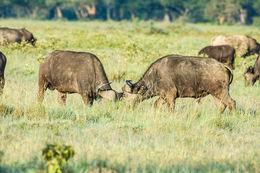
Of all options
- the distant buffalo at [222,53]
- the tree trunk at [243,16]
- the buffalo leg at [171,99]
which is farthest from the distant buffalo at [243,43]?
the tree trunk at [243,16]

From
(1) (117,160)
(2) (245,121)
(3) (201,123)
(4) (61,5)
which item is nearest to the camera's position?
(1) (117,160)

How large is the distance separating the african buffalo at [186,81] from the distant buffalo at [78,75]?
52cm

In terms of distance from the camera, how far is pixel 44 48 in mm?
22109

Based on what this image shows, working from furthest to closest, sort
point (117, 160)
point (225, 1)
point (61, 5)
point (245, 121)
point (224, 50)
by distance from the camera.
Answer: point (61, 5) → point (225, 1) → point (224, 50) → point (245, 121) → point (117, 160)

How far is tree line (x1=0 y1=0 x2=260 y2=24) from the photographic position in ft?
285

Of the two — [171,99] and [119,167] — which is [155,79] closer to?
[171,99]

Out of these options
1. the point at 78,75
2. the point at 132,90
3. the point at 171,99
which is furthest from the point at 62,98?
the point at 171,99

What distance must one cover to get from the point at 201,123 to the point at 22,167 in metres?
3.95

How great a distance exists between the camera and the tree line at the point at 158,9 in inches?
3420

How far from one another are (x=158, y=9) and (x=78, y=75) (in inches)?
3779

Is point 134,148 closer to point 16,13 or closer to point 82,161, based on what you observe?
point 82,161

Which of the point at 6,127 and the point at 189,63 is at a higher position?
the point at 189,63

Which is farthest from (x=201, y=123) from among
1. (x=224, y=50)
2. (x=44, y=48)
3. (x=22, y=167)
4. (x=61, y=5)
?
(x=61, y=5)

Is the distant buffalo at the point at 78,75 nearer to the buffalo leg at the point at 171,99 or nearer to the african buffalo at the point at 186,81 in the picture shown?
the african buffalo at the point at 186,81
